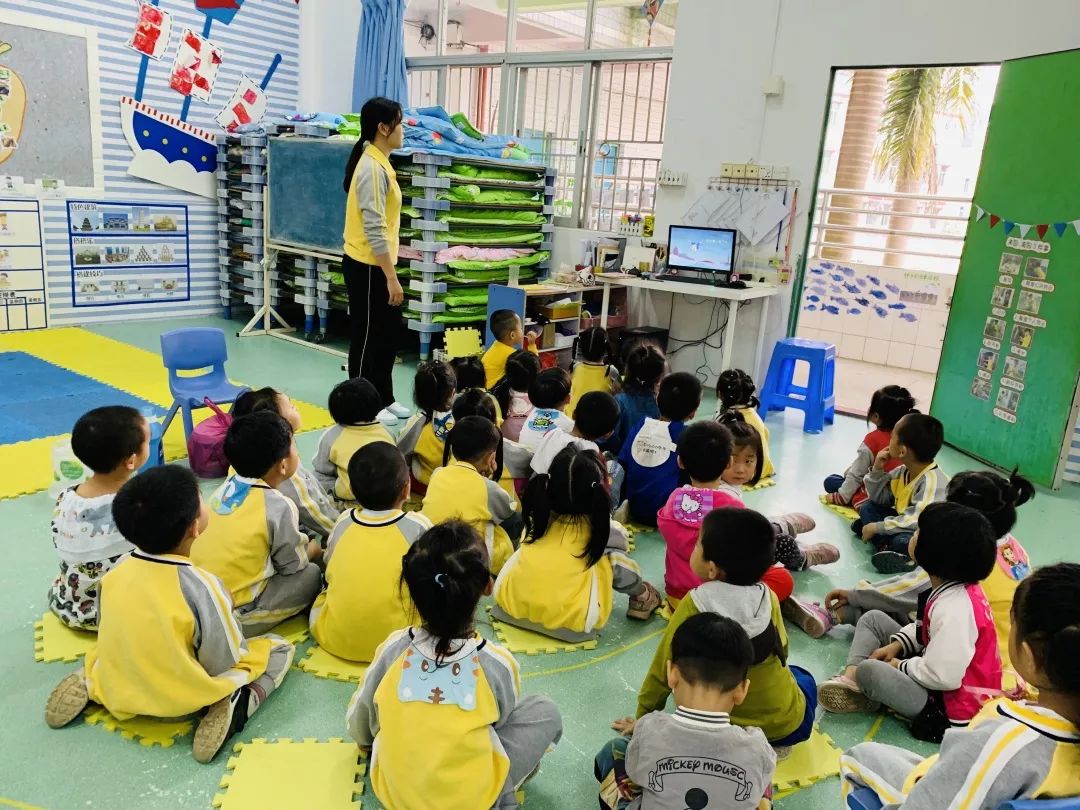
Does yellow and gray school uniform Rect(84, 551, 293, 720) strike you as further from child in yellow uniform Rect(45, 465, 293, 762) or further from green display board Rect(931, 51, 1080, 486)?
green display board Rect(931, 51, 1080, 486)

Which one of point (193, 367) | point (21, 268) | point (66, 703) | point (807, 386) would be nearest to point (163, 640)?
point (66, 703)

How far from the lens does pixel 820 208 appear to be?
743 centimetres

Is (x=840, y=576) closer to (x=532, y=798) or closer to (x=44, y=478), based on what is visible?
(x=532, y=798)

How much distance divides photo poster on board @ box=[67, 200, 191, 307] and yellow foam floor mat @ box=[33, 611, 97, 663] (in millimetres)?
4846

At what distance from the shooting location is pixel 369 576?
2172 millimetres

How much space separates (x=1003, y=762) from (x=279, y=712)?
64.7 inches

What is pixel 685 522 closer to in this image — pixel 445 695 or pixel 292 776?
pixel 445 695

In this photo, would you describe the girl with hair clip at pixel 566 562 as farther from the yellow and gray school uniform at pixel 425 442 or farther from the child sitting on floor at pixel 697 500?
the yellow and gray school uniform at pixel 425 442

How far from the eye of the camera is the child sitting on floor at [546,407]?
10.5ft

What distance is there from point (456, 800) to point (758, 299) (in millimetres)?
4759

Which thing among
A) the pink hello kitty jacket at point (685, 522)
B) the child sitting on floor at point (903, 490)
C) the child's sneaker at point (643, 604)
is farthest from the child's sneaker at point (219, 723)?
the child sitting on floor at point (903, 490)

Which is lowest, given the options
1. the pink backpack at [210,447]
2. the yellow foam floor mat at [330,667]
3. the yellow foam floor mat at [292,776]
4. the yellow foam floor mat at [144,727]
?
the yellow foam floor mat at [144,727]

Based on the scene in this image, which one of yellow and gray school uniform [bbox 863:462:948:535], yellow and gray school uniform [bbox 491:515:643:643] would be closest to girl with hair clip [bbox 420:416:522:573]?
yellow and gray school uniform [bbox 491:515:643:643]

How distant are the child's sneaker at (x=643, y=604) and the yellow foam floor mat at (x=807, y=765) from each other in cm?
67
